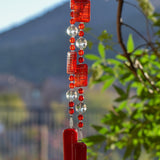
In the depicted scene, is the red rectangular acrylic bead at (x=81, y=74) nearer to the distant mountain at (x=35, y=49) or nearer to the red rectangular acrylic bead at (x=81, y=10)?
the red rectangular acrylic bead at (x=81, y=10)

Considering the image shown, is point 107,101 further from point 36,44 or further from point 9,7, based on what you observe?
point 36,44

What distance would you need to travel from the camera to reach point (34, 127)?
9.49 ft

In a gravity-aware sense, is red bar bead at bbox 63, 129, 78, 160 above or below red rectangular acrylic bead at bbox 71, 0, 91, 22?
below

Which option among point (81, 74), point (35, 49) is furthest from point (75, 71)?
point (35, 49)

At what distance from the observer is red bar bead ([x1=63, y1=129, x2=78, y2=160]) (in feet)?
1.41

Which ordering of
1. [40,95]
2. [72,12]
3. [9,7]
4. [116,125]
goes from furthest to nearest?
[40,95], [9,7], [116,125], [72,12]

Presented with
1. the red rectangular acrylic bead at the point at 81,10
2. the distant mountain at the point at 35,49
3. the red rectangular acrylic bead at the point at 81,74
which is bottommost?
the red rectangular acrylic bead at the point at 81,74

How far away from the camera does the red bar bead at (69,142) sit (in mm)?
431

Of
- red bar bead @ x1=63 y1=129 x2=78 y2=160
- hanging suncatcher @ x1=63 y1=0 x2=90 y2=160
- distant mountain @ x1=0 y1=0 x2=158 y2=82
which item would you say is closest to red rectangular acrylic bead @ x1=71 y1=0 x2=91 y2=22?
hanging suncatcher @ x1=63 y1=0 x2=90 y2=160

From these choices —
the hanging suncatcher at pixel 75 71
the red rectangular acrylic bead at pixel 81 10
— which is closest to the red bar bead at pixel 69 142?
the hanging suncatcher at pixel 75 71

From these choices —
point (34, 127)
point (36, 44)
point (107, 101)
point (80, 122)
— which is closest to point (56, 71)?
point (36, 44)

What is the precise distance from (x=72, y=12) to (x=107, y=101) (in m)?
2.98

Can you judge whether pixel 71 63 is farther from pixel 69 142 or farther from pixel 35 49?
A: pixel 35 49

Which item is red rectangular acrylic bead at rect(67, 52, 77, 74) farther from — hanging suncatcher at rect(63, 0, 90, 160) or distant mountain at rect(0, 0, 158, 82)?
distant mountain at rect(0, 0, 158, 82)
